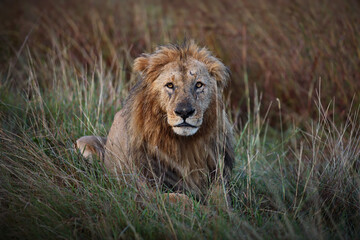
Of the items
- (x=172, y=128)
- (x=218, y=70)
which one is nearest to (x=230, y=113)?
(x=218, y=70)

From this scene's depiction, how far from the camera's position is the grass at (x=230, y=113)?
3.17 metres

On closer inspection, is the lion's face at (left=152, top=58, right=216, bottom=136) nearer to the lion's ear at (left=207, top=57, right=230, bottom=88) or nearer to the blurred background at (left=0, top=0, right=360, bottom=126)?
the lion's ear at (left=207, top=57, right=230, bottom=88)

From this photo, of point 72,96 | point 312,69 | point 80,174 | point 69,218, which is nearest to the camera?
point 69,218

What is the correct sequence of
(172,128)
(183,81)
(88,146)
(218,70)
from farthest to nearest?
(88,146), (218,70), (183,81), (172,128)

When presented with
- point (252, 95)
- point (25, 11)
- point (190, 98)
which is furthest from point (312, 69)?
point (25, 11)

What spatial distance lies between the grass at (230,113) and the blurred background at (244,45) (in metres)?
0.03

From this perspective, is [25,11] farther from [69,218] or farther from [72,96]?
[69,218]

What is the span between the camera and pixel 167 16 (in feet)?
34.4

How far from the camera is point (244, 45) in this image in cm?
713

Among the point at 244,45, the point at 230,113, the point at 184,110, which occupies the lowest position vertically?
the point at 230,113

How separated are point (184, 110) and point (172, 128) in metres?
0.27

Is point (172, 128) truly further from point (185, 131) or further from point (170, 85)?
point (170, 85)

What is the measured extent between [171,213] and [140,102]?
4.09 feet

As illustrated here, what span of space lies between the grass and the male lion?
298 millimetres
